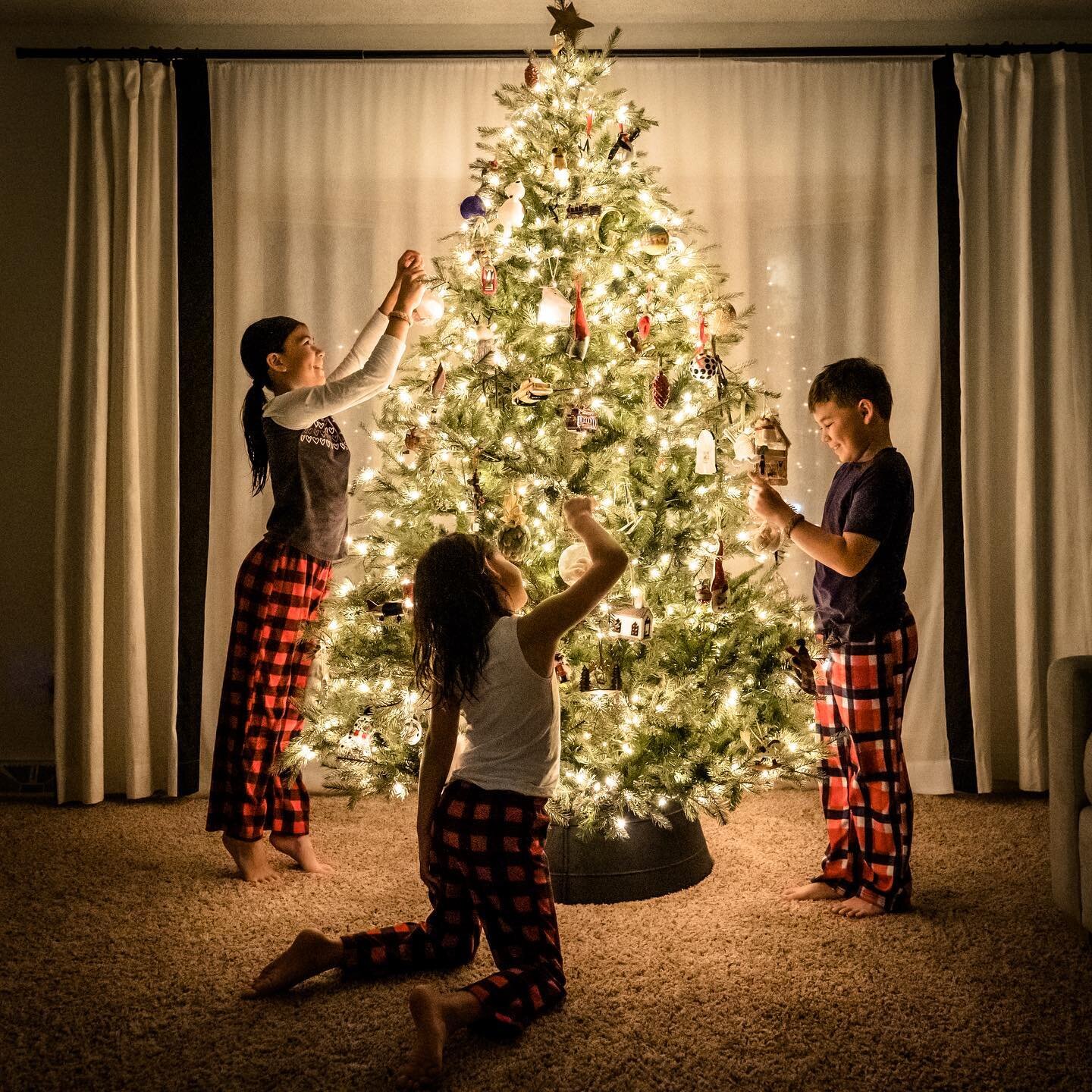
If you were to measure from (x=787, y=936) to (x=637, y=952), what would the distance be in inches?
14.8

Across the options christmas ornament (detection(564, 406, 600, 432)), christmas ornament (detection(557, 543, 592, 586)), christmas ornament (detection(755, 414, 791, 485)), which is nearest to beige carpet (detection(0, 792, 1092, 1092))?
christmas ornament (detection(557, 543, 592, 586))

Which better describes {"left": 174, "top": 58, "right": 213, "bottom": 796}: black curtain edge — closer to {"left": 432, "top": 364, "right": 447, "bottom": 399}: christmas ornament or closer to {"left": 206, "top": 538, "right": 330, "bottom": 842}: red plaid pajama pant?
{"left": 206, "top": 538, "right": 330, "bottom": 842}: red plaid pajama pant

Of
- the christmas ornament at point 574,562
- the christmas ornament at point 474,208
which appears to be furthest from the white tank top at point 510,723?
the christmas ornament at point 474,208

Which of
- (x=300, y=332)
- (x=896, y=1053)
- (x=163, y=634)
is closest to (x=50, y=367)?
(x=163, y=634)

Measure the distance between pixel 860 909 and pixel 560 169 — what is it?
2045mm

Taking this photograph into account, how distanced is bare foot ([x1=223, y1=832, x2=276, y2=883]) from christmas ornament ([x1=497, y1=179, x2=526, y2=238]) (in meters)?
1.83

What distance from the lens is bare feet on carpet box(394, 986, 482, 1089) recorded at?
1738 millimetres

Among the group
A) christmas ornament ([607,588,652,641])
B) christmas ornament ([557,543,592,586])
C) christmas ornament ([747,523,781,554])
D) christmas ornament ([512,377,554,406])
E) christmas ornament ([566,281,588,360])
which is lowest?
christmas ornament ([607,588,652,641])

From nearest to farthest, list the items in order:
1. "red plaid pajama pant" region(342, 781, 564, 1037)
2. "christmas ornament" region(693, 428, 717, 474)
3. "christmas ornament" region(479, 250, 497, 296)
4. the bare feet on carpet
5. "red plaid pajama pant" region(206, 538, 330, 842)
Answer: the bare feet on carpet
"red plaid pajama pant" region(342, 781, 564, 1037)
"christmas ornament" region(693, 428, 717, 474)
"christmas ornament" region(479, 250, 497, 296)
"red plaid pajama pant" region(206, 538, 330, 842)

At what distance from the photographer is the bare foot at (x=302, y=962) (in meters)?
2.07

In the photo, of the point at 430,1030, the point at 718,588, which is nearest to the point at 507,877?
the point at 430,1030

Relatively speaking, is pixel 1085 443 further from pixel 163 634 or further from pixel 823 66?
pixel 163 634

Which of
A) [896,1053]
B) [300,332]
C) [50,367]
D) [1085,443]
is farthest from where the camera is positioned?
[50,367]

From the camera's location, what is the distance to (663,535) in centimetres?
264
